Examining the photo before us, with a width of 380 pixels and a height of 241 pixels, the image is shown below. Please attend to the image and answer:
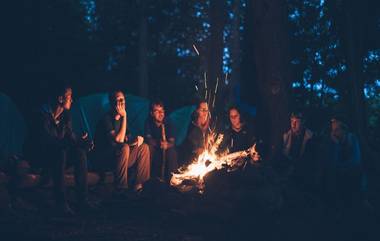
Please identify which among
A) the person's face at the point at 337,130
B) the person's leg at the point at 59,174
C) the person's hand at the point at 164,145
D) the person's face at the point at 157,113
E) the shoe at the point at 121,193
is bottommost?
the shoe at the point at 121,193

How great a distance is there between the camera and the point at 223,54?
13.6m

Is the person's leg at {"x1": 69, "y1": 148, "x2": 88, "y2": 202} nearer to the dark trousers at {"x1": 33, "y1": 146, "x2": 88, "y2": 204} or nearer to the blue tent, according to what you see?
the dark trousers at {"x1": 33, "y1": 146, "x2": 88, "y2": 204}

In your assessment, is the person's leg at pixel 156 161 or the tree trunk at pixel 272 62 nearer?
the tree trunk at pixel 272 62

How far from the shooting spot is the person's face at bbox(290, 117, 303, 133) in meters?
8.88

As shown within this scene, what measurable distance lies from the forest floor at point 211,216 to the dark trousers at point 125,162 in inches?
13.0

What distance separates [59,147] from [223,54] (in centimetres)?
761

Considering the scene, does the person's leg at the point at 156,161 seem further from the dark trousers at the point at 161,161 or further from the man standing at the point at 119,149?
the man standing at the point at 119,149

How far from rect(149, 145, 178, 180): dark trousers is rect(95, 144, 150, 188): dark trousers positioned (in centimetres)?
49

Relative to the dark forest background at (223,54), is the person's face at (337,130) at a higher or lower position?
lower

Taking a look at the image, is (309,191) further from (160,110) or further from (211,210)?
(160,110)

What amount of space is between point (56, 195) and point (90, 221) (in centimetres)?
67

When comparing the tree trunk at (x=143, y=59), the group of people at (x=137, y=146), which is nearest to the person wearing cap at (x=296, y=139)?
the group of people at (x=137, y=146)

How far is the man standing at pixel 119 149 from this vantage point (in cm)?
789

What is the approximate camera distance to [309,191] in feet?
25.9
